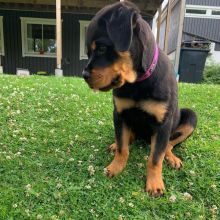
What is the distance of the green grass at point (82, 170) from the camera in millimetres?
3162

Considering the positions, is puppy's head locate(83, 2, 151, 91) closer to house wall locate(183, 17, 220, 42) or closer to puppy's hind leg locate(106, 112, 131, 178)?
puppy's hind leg locate(106, 112, 131, 178)

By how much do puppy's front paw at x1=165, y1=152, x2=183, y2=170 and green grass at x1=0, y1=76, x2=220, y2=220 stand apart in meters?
0.07

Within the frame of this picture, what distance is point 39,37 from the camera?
17203 mm

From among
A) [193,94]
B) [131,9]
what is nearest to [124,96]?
[131,9]

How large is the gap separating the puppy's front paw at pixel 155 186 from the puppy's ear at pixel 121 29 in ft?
4.63

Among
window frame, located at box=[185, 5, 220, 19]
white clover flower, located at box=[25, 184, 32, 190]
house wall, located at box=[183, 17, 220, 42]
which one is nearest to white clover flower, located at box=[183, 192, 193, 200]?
white clover flower, located at box=[25, 184, 32, 190]

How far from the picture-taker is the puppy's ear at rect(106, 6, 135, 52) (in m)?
2.85

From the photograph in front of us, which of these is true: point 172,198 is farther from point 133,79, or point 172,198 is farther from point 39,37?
point 39,37

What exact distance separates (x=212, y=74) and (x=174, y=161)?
55.9ft

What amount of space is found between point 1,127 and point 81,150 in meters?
1.30

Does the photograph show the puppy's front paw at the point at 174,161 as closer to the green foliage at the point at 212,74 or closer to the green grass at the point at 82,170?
the green grass at the point at 82,170

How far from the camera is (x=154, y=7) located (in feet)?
53.9

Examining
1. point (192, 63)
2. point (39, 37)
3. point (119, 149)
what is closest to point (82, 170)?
point (119, 149)

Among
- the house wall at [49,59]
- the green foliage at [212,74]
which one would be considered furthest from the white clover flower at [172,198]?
the green foliage at [212,74]
